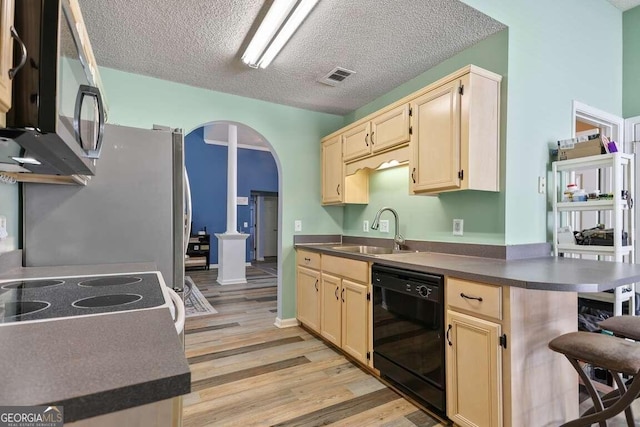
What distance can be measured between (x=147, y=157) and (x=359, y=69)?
1806 millimetres

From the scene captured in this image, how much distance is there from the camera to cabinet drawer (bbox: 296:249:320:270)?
3090 millimetres

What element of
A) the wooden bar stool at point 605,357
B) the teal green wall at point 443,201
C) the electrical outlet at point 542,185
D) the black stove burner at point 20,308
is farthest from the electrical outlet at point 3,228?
the electrical outlet at point 542,185

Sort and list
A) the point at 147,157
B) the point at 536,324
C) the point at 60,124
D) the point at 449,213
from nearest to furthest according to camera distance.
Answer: the point at 60,124 → the point at 536,324 → the point at 147,157 → the point at 449,213

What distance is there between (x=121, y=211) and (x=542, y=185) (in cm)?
283

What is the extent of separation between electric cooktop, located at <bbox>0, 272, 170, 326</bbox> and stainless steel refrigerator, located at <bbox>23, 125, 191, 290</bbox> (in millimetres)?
469

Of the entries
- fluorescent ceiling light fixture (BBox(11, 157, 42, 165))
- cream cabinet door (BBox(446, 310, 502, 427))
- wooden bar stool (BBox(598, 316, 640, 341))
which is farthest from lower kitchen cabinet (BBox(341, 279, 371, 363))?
fluorescent ceiling light fixture (BBox(11, 157, 42, 165))

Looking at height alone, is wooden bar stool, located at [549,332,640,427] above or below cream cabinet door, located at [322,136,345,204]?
below

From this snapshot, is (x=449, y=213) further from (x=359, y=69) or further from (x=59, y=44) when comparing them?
(x=59, y=44)

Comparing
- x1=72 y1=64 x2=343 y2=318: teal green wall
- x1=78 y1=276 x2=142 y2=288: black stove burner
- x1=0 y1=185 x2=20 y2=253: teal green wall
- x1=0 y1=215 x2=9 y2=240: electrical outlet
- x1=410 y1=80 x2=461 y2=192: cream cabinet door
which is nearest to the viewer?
x1=78 y1=276 x2=142 y2=288: black stove burner

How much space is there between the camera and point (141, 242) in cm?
200

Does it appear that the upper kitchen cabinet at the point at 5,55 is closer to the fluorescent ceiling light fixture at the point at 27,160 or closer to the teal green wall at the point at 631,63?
the fluorescent ceiling light fixture at the point at 27,160

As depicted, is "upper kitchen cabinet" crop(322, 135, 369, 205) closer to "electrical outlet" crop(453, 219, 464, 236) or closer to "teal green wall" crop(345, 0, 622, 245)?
"teal green wall" crop(345, 0, 622, 245)

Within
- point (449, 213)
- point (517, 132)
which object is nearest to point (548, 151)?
point (517, 132)

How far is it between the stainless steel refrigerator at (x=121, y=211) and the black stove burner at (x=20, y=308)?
37.6 inches
